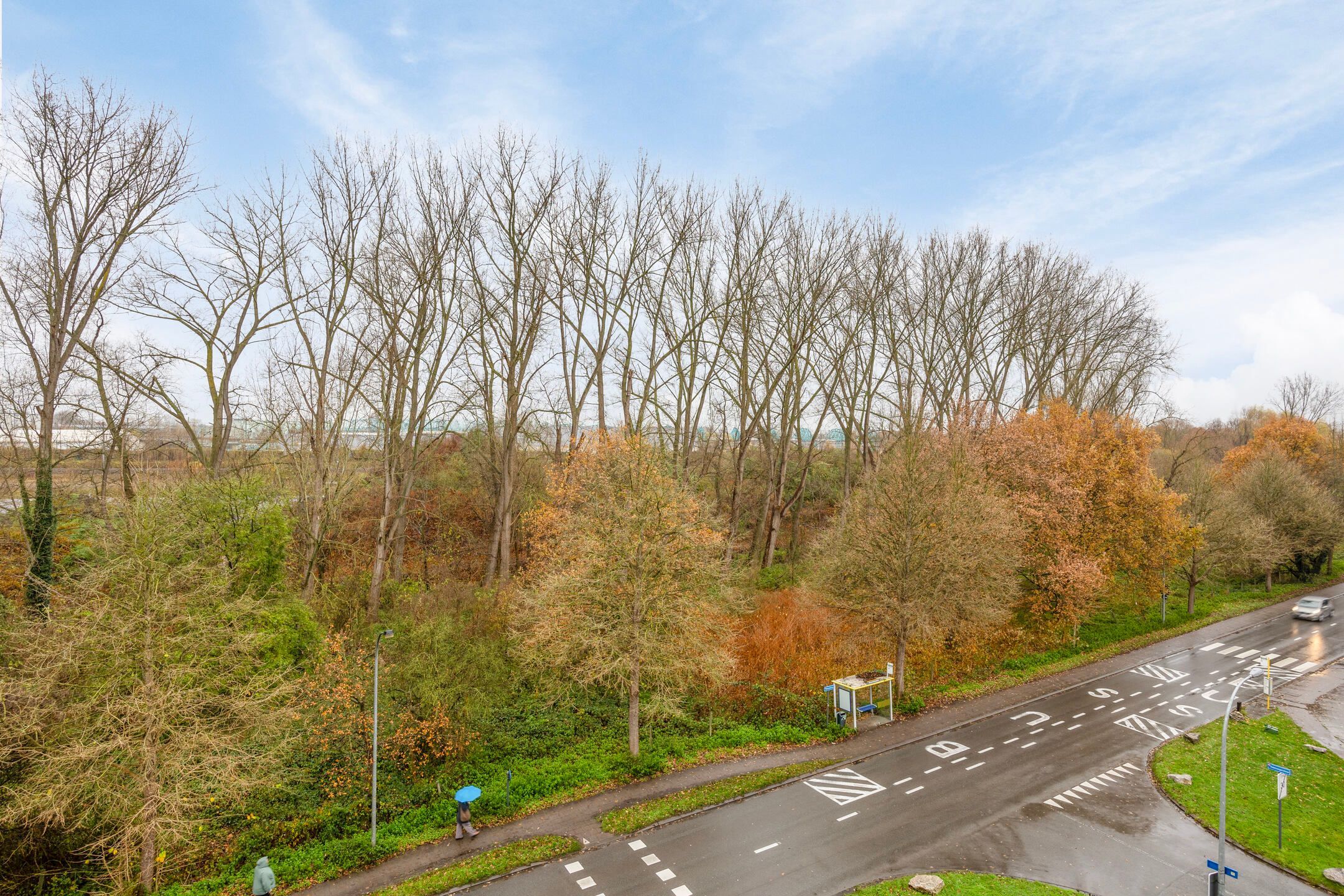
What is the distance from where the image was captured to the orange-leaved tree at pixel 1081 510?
89.8ft

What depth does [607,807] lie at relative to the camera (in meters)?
15.9

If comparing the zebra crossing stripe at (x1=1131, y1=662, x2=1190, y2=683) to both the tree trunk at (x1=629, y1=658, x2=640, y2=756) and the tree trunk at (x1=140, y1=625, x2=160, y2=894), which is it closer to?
the tree trunk at (x1=629, y1=658, x2=640, y2=756)

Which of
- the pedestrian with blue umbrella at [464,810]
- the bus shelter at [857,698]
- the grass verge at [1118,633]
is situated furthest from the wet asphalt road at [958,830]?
the grass verge at [1118,633]

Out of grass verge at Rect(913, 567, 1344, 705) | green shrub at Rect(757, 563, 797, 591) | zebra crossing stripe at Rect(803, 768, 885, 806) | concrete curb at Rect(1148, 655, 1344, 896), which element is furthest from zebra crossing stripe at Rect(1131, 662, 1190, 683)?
zebra crossing stripe at Rect(803, 768, 885, 806)

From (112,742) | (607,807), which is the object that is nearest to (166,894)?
(112,742)

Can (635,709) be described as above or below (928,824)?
above

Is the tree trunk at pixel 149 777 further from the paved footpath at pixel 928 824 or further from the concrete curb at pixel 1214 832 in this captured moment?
the concrete curb at pixel 1214 832

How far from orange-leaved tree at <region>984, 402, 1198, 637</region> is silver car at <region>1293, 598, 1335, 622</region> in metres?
9.77

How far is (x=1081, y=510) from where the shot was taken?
27812mm

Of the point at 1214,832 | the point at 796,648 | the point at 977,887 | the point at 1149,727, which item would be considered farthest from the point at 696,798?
the point at 1149,727

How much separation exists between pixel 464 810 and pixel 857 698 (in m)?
13.8

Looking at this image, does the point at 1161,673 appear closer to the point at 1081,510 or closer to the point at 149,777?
the point at 1081,510

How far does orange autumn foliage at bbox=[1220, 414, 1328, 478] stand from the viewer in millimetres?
54656

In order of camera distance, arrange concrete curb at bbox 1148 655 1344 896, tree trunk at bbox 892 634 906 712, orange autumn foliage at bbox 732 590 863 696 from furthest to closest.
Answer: orange autumn foliage at bbox 732 590 863 696 < tree trunk at bbox 892 634 906 712 < concrete curb at bbox 1148 655 1344 896
